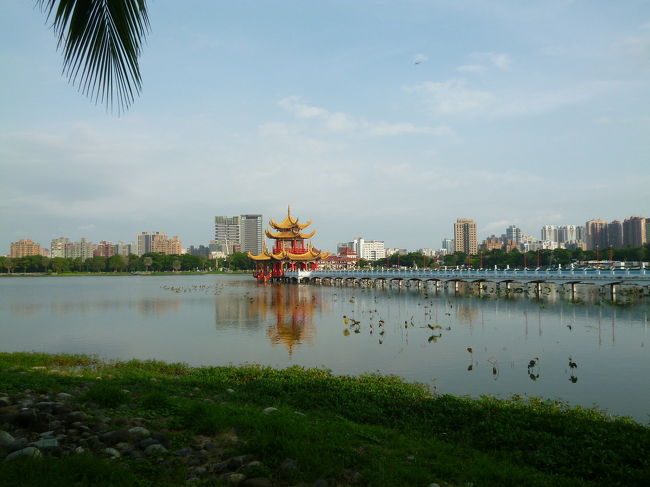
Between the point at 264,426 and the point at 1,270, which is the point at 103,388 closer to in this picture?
the point at 264,426

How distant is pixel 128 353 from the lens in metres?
17.2

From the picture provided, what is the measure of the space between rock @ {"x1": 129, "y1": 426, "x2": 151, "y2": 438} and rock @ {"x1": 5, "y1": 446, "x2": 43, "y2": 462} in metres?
1.28

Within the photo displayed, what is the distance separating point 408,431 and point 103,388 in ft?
15.9

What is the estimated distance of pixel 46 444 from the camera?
15.8 ft

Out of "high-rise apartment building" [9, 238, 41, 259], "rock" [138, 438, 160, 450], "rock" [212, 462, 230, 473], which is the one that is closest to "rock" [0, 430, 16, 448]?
"rock" [138, 438, 160, 450]

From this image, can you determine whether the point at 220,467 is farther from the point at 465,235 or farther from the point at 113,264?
the point at 465,235

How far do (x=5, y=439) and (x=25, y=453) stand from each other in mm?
523

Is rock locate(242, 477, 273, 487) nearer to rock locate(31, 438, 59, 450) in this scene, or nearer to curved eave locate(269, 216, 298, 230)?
rock locate(31, 438, 59, 450)

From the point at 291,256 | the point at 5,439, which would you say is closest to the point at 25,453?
the point at 5,439

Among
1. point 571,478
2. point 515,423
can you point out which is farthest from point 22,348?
point 571,478

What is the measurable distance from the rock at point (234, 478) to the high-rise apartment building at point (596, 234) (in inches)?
5046

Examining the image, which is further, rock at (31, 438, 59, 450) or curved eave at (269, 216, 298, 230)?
curved eave at (269, 216, 298, 230)

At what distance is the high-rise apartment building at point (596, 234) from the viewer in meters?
117

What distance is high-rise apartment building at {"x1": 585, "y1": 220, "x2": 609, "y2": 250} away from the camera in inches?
4599
